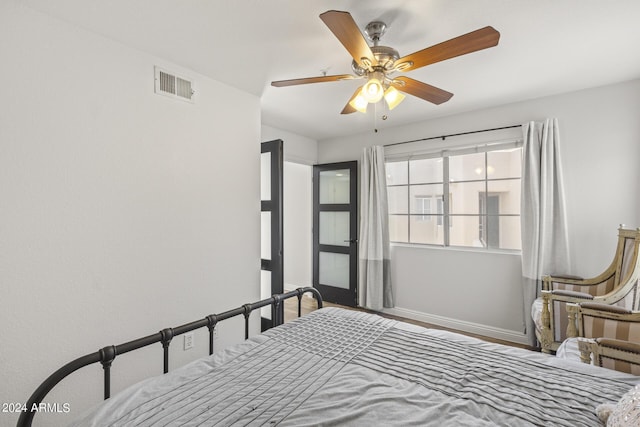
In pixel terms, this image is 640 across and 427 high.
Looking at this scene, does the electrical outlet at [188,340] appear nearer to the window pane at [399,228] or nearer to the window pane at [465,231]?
the window pane at [399,228]

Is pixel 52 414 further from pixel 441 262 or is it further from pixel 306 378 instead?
pixel 441 262

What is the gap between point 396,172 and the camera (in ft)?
13.3

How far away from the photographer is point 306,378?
3.84ft

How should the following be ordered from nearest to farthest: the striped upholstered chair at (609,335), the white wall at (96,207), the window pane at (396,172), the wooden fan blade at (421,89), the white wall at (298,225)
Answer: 1. the striped upholstered chair at (609,335)
2. the white wall at (96,207)
3. the wooden fan blade at (421,89)
4. the window pane at (396,172)
5. the white wall at (298,225)

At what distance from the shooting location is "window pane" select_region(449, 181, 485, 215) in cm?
344

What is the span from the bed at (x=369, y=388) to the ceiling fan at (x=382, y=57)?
1416 mm

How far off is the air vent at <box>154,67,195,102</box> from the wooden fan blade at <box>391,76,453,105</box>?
154 cm

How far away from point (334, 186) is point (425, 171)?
4.45 feet

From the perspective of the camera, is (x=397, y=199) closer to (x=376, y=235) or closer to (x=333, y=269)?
(x=376, y=235)

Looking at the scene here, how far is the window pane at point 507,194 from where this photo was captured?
3207 mm

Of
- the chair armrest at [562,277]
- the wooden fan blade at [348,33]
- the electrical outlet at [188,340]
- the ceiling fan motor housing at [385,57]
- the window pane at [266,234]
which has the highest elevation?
the ceiling fan motor housing at [385,57]

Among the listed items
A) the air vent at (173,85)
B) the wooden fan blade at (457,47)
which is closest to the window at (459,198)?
the wooden fan blade at (457,47)

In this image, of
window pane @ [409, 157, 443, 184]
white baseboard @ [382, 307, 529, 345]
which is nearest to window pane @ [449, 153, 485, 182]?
window pane @ [409, 157, 443, 184]

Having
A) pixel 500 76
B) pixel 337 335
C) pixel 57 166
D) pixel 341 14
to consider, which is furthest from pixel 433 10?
pixel 57 166
